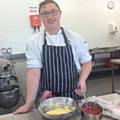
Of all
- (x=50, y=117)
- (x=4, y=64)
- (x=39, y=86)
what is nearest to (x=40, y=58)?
(x=39, y=86)

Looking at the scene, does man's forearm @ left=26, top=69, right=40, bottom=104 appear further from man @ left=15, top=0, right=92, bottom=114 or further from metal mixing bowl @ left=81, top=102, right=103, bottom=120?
metal mixing bowl @ left=81, top=102, right=103, bottom=120

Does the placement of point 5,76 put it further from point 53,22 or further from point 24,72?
point 53,22

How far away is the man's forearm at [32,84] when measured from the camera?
1633 millimetres

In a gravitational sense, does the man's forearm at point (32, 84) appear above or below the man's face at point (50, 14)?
below

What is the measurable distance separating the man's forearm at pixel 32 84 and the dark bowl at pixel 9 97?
153 cm

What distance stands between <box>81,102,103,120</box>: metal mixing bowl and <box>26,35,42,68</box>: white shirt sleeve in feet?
1.74

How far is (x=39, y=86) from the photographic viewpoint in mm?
1770

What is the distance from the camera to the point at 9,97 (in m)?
3.14

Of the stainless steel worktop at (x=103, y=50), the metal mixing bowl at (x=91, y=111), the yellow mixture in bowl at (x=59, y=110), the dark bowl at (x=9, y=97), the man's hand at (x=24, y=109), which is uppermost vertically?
the metal mixing bowl at (x=91, y=111)

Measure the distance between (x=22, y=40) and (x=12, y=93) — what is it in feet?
3.07

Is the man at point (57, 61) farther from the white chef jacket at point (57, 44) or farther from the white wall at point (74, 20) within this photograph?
the white wall at point (74, 20)

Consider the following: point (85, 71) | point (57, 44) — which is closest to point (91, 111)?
point (85, 71)

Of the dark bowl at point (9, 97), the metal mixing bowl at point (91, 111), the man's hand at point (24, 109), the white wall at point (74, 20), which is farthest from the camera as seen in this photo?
the white wall at point (74, 20)

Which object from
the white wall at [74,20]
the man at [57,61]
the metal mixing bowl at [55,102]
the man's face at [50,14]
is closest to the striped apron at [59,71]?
the man at [57,61]
